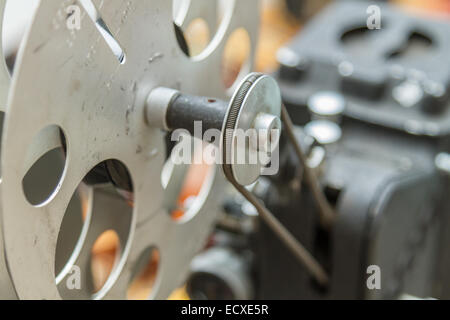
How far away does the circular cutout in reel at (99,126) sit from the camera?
0.43 metres

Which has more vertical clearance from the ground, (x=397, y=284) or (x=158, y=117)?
(x=158, y=117)

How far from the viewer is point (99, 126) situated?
1.64 ft

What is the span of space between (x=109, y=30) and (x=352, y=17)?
50cm

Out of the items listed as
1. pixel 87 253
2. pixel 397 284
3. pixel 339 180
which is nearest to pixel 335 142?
pixel 339 180

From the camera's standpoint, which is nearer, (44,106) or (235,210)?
(44,106)

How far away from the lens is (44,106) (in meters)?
0.44

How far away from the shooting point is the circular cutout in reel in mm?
427

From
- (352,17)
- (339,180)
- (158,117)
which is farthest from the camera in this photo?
(352,17)

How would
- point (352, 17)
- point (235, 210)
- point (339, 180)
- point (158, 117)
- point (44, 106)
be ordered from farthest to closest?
point (352, 17), point (235, 210), point (339, 180), point (158, 117), point (44, 106)

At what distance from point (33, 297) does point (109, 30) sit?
192 mm

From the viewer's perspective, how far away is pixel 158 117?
0.55 metres
